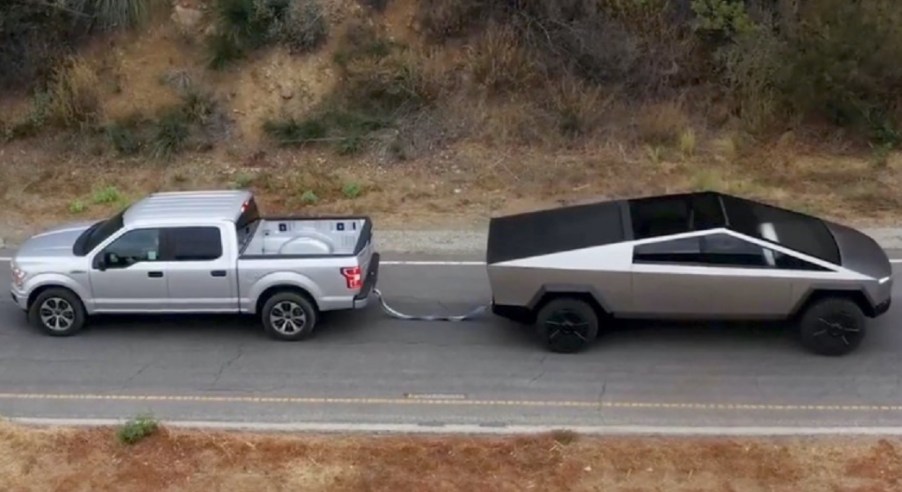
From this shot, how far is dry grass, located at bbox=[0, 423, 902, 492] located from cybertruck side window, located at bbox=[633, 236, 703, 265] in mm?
2472

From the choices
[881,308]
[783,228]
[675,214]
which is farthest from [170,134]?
[881,308]

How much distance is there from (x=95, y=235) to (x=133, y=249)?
2.51ft

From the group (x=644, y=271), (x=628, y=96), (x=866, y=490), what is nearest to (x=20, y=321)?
(x=644, y=271)

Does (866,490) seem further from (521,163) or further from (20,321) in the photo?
(521,163)

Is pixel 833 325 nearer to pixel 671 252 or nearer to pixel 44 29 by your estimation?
pixel 671 252

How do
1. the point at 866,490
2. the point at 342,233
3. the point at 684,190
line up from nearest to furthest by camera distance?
the point at 866,490, the point at 342,233, the point at 684,190

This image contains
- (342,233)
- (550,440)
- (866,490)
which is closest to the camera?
(866,490)

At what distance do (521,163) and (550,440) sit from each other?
1040 cm

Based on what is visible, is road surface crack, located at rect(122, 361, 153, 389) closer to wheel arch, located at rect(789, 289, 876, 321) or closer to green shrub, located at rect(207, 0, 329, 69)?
wheel arch, located at rect(789, 289, 876, 321)

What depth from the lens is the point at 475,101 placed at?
22219 millimetres

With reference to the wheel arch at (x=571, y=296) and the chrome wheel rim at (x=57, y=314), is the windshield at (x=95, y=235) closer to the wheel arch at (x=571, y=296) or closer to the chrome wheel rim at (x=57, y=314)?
the chrome wheel rim at (x=57, y=314)

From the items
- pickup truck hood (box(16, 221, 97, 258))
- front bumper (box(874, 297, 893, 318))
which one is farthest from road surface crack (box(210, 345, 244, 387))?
front bumper (box(874, 297, 893, 318))

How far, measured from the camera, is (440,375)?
12656 mm

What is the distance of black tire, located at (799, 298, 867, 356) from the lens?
12844 millimetres
